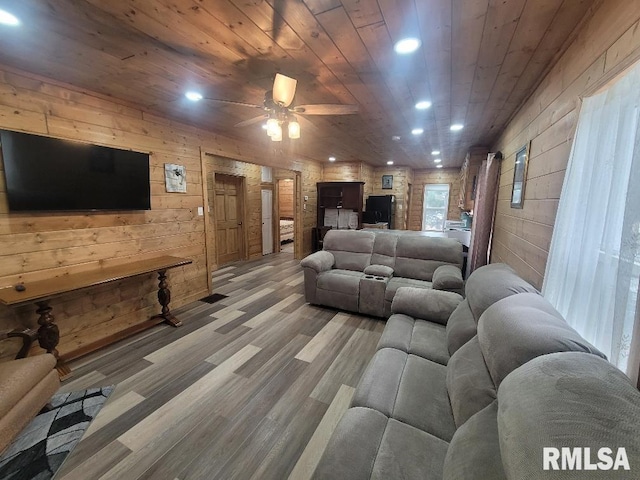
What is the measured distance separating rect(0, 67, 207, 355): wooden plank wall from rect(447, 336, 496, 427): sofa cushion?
10.6 ft

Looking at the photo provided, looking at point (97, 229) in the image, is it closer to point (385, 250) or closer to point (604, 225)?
point (385, 250)

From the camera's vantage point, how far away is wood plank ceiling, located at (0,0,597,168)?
1367 millimetres

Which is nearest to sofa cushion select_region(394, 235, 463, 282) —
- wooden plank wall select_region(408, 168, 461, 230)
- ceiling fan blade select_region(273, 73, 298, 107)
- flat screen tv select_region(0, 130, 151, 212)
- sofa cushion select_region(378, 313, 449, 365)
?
sofa cushion select_region(378, 313, 449, 365)

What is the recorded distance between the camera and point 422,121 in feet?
10.9

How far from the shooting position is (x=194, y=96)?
8.25 feet

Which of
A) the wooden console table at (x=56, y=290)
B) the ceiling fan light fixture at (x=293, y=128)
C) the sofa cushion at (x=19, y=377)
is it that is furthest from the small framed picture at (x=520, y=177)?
the sofa cushion at (x=19, y=377)

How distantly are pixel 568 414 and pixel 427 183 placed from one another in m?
8.73

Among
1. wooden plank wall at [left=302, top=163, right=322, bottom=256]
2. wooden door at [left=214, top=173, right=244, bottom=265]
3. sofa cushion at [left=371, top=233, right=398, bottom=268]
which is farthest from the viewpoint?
wooden plank wall at [left=302, top=163, right=322, bottom=256]

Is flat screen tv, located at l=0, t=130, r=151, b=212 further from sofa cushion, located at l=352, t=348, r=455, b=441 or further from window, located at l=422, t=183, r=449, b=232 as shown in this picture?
window, located at l=422, t=183, r=449, b=232

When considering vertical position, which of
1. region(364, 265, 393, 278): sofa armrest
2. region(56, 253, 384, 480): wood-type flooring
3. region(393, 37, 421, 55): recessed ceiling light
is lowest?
region(56, 253, 384, 480): wood-type flooring

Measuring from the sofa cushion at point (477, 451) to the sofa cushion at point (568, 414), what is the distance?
10cm

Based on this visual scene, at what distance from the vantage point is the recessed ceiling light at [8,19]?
138 centimetres

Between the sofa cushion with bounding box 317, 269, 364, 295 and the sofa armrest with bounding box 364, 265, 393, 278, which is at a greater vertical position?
the sofa armrest with bounding box 364, 265, 393, 278

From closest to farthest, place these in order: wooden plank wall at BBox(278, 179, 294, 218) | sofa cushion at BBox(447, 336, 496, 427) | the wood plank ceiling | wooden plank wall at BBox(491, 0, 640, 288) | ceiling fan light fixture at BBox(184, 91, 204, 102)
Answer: sofa cushion at BBox(447, 336, 496, 427) → wooden plank wall at BBox(491, 0, 640, 288) → the wood plank ceiling → ceiling fan light fixture at BBox(184, 91, 204, 102) → wooden plank wall at BBox(278, 179, 294, 218)
